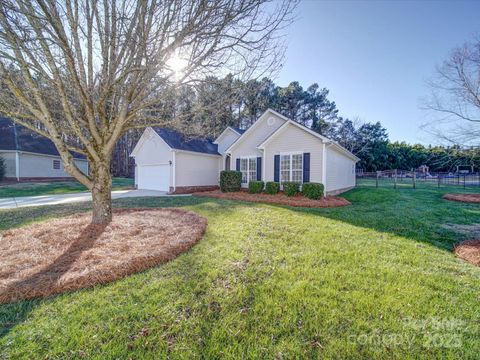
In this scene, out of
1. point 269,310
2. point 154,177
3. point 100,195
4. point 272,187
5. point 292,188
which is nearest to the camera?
point 269,310

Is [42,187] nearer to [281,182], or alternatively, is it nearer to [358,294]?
[281,182]

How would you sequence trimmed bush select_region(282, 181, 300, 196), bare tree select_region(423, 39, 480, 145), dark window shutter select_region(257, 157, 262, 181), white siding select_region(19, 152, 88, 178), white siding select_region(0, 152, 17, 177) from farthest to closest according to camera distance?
white siding select_region(19, 152, 88, 178) < white siding select_region(0, 152, 17, 177) < dark window shutter select_region(257, 157, 262, 181) < trimmed bush select_region(282, 181, 300, 196) < bare tree select_region(423, 39, 480, 145)

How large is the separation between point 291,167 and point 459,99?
24.5 ft

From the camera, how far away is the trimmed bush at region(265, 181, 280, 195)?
12.7 meters

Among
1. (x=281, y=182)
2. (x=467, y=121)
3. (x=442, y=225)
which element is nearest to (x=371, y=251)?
(x=442, y=225)

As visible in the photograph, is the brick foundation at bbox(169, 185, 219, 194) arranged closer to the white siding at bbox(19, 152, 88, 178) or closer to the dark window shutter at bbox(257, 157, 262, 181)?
the dark window shutter at bbox(257, 157, 262, 181)

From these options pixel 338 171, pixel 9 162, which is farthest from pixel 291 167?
pixel 9 162

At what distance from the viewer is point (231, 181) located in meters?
14.5

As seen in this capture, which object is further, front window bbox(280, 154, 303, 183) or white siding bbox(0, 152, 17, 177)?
white siding bbox(0, 152, 17, 177)

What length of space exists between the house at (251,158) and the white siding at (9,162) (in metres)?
12.2

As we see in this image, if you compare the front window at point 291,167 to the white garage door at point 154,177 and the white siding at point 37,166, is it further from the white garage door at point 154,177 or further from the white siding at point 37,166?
the white siding at point 37,166

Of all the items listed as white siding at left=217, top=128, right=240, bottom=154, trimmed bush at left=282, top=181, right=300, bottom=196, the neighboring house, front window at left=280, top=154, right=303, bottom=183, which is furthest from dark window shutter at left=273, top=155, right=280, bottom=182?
the neighboring house

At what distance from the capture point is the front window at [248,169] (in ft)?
48.9

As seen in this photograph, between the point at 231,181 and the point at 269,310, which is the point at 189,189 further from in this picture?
the point at 269,310
